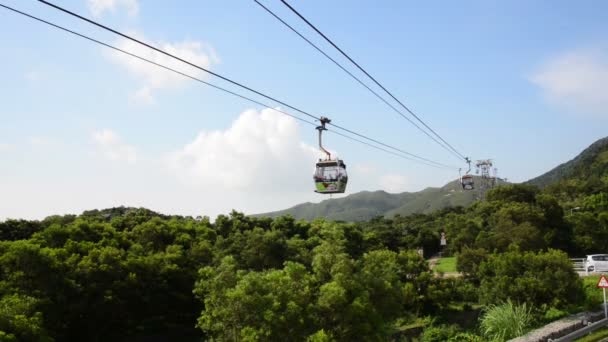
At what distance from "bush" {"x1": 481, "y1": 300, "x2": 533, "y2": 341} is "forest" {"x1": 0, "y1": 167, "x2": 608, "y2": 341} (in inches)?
8.5

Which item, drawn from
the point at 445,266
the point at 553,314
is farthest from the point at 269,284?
the point at 445,266

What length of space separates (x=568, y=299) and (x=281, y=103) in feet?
69.2

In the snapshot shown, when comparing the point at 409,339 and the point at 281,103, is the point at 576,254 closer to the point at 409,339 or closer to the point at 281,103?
the point at 409,339

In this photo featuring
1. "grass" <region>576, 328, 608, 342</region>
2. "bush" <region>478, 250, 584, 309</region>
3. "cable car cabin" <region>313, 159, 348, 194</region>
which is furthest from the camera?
"bush" <region>478, 250, 584, 309</region>

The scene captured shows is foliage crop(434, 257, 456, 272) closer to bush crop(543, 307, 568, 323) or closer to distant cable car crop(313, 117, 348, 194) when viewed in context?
bush crop(543, 307, 568, 323)

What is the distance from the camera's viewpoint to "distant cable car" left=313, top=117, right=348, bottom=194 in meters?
20.5

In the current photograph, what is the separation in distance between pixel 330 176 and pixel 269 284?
506 cm

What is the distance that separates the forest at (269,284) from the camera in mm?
20234

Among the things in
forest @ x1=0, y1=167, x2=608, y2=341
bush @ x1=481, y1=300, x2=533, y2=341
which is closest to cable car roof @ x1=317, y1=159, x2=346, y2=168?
forest @ x1=0, y1=167, x2=608, y2=341

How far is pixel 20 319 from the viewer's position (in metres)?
19.7

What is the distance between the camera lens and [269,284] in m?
20.2

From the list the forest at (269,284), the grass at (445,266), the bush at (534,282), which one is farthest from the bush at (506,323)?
the grass at (445,266)

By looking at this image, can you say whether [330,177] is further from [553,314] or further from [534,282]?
[553,314]

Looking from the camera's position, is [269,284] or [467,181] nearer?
[269,284]
